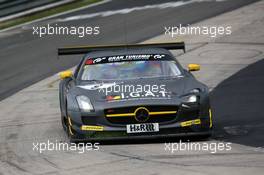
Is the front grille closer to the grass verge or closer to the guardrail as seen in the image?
the grass verge

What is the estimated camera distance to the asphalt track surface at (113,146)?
9.87m

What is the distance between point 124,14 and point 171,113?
1718 cm

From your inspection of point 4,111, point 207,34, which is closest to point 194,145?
point 4,111

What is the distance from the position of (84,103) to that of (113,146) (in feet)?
2.31

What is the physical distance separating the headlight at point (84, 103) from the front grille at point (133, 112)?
231 mm

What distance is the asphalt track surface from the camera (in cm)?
987

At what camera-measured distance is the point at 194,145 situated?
11.0 meters

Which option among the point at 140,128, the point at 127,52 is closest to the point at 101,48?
the point at 127,52

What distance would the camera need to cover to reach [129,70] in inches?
495

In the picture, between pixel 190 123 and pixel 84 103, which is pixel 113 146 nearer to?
pixel 84 103

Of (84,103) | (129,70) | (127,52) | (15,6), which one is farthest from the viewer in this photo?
(15,6)

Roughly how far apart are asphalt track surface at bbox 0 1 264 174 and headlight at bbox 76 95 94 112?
→ 2.06 feet

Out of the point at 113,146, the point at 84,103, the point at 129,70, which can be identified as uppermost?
the point at 129,70

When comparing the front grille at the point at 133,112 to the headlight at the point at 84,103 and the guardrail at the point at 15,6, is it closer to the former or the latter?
the headlight at the point at 84,103
